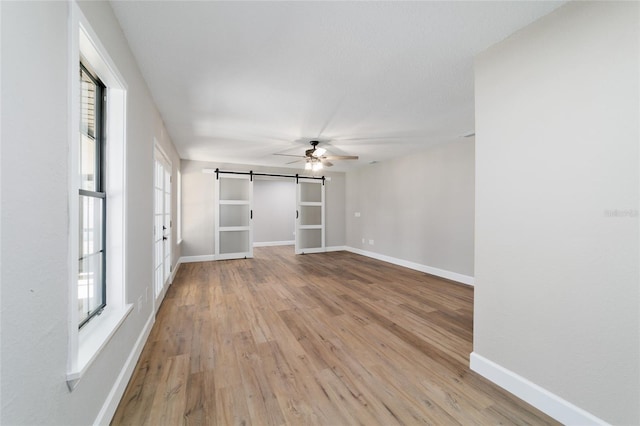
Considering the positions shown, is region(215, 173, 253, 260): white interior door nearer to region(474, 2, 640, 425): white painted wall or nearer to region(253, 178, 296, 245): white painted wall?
region(253, 178, 296, 245): white painted wall

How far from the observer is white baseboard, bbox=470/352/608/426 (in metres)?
1.43

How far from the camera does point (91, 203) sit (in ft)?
5.13

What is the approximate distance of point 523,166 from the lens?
66.7 inches


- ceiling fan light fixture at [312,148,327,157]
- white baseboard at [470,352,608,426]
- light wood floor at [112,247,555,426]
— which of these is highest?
ceiling fan light fixture at [312,148,327,157]

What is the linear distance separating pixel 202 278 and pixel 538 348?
461 cm

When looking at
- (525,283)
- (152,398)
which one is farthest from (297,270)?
(525,283)

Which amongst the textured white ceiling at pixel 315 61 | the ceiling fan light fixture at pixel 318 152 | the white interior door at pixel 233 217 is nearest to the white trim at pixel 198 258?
the white interior door at pixel 233 217

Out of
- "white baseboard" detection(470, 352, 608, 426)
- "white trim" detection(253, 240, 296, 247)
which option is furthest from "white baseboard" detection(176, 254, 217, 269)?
"white baseboard" detection(470, 352, 608, 426)

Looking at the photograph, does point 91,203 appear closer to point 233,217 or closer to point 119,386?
point 119,386

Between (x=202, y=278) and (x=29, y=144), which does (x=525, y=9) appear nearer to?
(x=29, y=144)

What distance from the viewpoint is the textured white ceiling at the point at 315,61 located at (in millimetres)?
1553

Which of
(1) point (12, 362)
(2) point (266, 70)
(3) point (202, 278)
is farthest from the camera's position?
(3) point (202, 278)

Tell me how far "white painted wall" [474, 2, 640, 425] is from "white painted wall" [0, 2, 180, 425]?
8.12 feet

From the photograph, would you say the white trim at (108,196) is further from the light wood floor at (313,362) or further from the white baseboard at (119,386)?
the light wood floor at (313,362)
